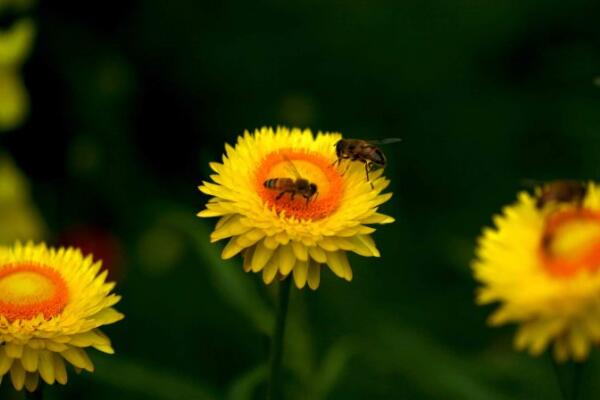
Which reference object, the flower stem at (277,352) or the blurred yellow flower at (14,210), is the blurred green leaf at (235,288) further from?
the blurred yellow flower at (14,210)

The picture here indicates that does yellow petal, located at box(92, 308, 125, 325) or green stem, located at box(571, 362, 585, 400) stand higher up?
yellow petal, located at box(92, 308, 125, 325)

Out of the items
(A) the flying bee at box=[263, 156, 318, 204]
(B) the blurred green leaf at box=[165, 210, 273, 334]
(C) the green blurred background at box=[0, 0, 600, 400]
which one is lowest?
(A) the flying bee at box=[263, 156, 318, 204]

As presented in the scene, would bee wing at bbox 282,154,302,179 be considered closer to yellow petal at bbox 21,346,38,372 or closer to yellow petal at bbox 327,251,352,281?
yellow petal at bbox 327,251,352,281

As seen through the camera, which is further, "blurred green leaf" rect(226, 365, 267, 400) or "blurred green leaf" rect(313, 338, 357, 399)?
"blurred green leaf" rect(313, 338, 357, 399)

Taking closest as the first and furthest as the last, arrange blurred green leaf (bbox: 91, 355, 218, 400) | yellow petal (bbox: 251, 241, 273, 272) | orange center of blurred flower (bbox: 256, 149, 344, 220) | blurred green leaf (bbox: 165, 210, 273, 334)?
yellow petal (bbox: 251, 241, 273, 272) < orange center of blurred flower (bbox: 256, 149, 344, 220) < blurred green leaf (bbox: 165, 210, 273, 334) < blurred green leaf (bbox: 91, 355, 218, 400)

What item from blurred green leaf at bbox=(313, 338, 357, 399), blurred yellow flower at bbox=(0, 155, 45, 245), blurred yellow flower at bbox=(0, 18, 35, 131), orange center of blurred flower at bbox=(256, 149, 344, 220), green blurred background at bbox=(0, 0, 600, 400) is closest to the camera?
orange center of blurred flower at bbox=(256, 149, 344, 220)

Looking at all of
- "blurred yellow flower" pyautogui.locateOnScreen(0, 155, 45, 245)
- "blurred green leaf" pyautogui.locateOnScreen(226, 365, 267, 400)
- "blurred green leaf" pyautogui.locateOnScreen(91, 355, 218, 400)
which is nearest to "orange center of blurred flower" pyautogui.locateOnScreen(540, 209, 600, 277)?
"blurred green leaf" pyautogui.locateOnScreen(226, 365, 267, 400)

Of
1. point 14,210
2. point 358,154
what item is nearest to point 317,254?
point 358,154

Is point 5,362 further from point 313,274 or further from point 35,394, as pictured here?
point 313,274
